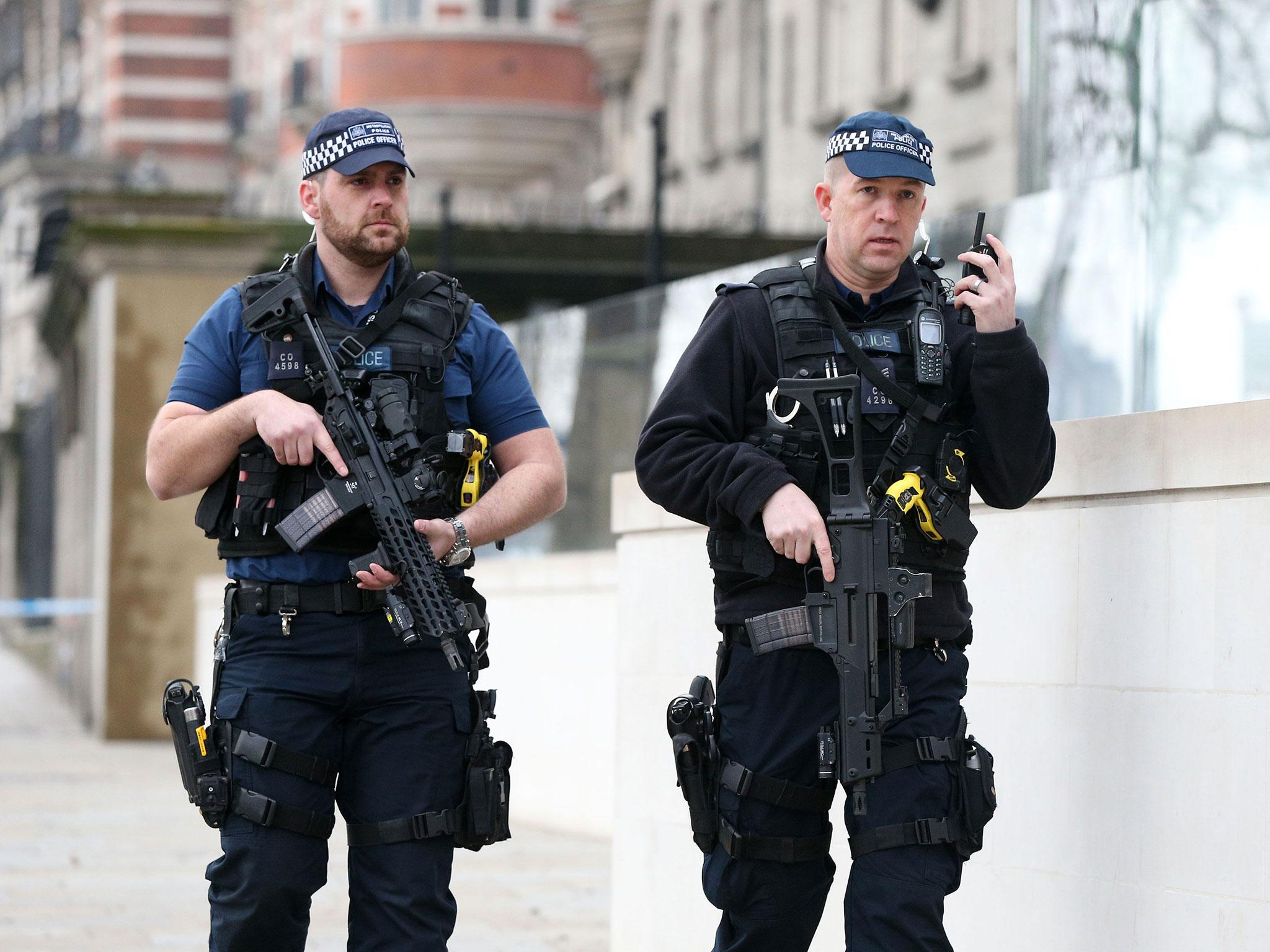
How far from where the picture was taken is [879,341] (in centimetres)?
459

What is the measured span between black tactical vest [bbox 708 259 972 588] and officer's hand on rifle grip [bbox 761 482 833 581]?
0.48ft

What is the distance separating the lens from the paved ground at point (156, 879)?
7703 mm

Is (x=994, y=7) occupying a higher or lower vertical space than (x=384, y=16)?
lower

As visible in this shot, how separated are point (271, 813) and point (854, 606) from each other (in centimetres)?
128

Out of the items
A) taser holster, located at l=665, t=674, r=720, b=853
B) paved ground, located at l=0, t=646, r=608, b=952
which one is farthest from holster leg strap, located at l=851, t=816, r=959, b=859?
paved ground, located at l=0, t=646, r=608, b=952

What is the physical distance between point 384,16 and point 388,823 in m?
34.1

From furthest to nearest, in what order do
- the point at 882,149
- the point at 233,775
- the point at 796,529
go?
the point at 233,775 < the point at 882,149 < the point at 796,529

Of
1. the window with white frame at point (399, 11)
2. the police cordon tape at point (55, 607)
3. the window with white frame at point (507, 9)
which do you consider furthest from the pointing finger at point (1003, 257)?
the window with white frame at point (507, 9)

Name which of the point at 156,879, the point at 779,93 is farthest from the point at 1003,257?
the point at 779,93

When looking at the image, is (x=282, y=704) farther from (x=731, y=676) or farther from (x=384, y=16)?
(x=384, y=16)

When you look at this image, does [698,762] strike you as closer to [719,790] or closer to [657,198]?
[719,790]

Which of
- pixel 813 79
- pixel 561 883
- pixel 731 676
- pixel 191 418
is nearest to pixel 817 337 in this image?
pixel 731 676

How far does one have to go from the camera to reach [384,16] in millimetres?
37531

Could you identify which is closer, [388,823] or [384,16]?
[388,823]
